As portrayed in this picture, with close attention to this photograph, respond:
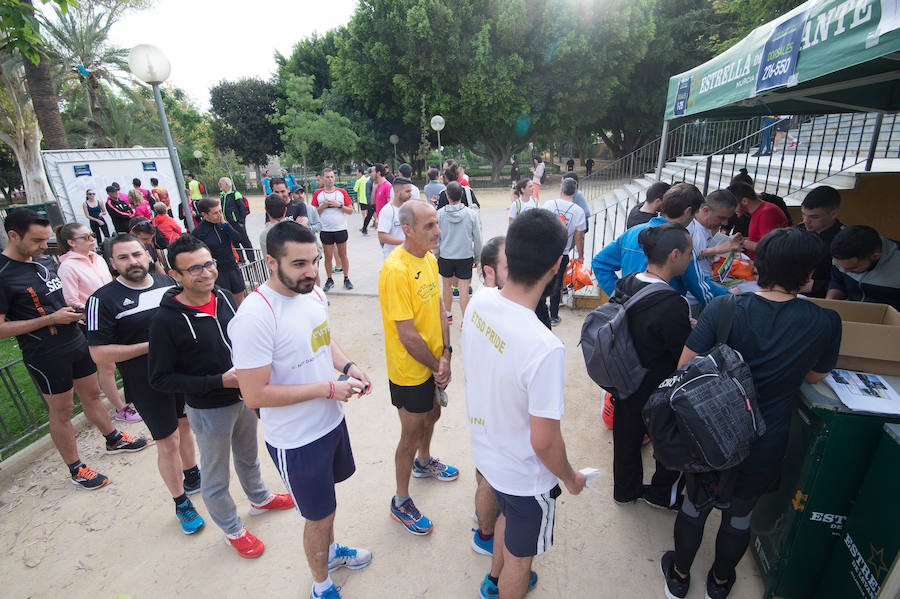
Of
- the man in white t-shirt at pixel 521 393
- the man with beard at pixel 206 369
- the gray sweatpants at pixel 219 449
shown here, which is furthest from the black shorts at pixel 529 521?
the gray sweatpants at pixel 219 449

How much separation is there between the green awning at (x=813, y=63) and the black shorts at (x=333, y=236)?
5.66 m

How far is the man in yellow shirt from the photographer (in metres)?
2.60

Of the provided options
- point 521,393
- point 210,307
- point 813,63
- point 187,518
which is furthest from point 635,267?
point 187,518

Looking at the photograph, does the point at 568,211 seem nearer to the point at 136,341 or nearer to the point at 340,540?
the point at 340,540

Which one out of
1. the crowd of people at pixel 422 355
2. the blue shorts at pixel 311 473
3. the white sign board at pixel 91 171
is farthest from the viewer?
the white sign board at pixel 91 171

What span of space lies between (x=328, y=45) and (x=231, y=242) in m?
32.1

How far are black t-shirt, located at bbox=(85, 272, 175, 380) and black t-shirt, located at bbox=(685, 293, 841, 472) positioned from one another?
11.3 feet

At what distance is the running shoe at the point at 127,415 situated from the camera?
4.47 m

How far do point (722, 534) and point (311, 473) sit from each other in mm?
2294

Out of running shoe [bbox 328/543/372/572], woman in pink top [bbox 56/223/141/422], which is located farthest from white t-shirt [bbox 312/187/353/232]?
running shoe [bbox 328/543/372/572]

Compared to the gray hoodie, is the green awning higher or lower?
higher

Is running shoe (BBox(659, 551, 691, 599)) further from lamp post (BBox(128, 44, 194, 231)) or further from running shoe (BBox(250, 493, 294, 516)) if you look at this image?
lamp post (BBox(128, 44, 194, 231))

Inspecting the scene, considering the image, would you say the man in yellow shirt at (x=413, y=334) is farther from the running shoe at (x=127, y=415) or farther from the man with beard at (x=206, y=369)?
the running shoe at (x=127, y=415)

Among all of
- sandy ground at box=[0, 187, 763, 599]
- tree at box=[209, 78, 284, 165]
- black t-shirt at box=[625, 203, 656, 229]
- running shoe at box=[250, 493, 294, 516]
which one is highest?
tree at box=[209, 78, 284, 165]
